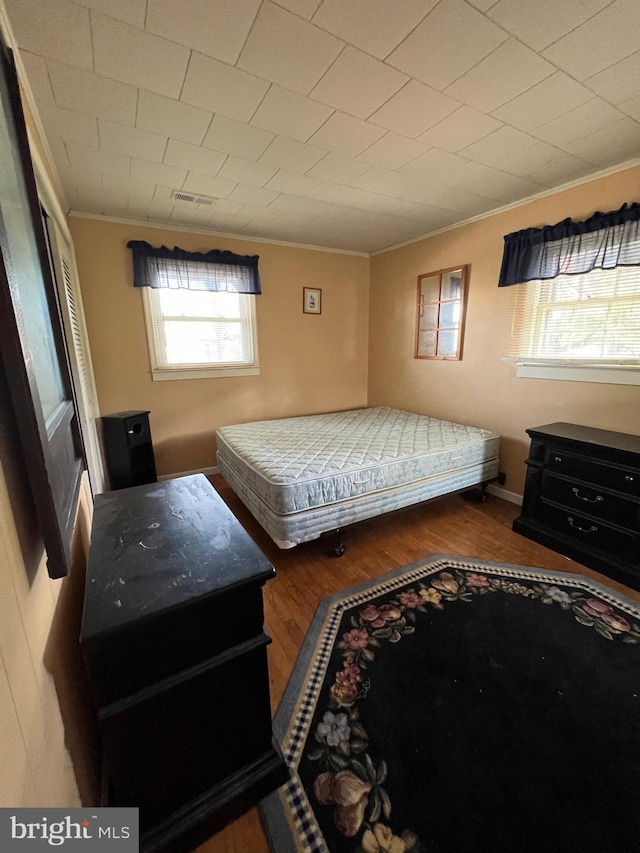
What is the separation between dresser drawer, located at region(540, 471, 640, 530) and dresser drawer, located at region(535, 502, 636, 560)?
50 millimetres

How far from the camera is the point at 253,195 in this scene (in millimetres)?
2648

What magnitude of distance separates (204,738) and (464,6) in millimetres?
2517

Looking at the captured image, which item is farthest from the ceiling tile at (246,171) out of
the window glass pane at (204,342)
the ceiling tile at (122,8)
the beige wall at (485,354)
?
the beige wall at (485,354)

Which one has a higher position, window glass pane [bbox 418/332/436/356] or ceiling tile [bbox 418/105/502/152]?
ceiling tile [bbox 418/105/502/152]

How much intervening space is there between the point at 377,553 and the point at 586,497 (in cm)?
144

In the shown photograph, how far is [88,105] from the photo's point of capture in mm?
1613

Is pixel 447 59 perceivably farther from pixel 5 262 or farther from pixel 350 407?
pixel 350 407

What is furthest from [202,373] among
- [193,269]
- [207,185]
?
[207,185]

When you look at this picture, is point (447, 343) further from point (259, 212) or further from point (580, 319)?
point (259, 212)

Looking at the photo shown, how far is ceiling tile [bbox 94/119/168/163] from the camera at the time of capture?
71.2 inches

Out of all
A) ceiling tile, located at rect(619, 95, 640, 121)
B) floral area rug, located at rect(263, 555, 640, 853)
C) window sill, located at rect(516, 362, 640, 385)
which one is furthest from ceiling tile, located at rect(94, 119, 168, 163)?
window sill, located at rect(516, 362, 640, 385)

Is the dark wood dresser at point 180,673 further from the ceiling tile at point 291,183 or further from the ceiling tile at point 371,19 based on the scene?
the ceiling tile at point 291,183

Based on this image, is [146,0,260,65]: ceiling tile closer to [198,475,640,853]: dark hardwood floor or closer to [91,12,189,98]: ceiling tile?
[91,12,189,98]: ceiling tile

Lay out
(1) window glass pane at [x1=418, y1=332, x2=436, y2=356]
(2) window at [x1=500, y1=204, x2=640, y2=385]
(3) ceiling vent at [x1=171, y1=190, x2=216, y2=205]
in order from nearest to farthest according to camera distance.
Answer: (2) window at [x1=500, y1=204, x2=640, y2=385] < (3) ceiling vent at [x1=171, y1=190, x2=216, y2=205] < (1) window glass pane at [x1=418, y1=332, x2=436, y2=356]
